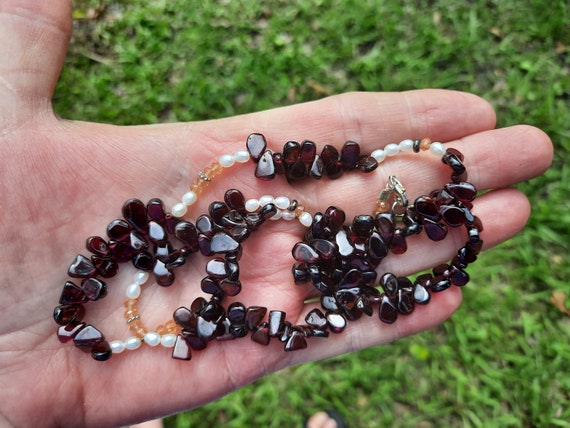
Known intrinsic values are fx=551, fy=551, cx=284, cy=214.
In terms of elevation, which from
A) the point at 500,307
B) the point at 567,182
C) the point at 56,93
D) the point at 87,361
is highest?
the point at 56,93

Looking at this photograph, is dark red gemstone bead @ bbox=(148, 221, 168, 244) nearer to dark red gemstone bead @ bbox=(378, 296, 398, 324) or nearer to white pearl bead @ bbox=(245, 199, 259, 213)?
white pearl bead @ bbox=(245, 199, 259, 213)

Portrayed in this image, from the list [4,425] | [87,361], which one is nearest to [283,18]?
[87,361]

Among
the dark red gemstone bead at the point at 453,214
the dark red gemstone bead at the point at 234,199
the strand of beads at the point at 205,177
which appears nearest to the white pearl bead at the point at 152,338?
the strand of beads at the point at 205,177

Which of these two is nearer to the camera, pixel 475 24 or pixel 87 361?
pixel 87 361

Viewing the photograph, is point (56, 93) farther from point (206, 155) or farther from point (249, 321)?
point (249, 321)

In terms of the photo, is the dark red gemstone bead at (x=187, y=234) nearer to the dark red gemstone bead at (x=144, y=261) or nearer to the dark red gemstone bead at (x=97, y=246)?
the dark red gemstone bead at (x=144, y=261)

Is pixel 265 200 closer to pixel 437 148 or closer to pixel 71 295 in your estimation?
pixel 437 148
